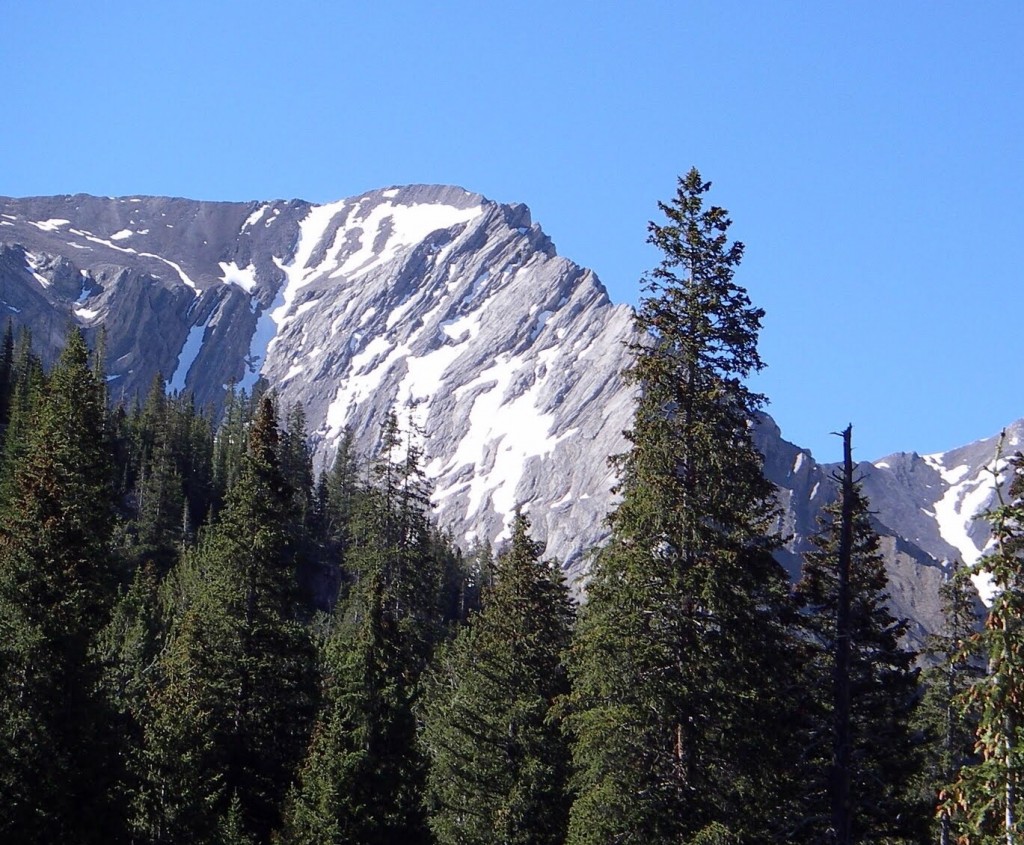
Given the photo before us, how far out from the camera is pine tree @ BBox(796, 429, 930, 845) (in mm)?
21438

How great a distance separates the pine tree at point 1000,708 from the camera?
16641 mm

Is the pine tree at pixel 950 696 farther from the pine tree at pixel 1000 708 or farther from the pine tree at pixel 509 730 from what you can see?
the pine tree at pixel 509 730

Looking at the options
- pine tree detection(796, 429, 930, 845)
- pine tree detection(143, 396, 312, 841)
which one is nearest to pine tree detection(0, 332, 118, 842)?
pine tree detection(143, 396, 312, 841)

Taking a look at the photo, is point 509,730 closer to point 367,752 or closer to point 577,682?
point 367,752

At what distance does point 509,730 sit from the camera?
98.1 ft

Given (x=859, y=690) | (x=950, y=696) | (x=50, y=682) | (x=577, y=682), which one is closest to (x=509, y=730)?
(x=577, y=682)

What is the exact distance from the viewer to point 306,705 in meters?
34.8

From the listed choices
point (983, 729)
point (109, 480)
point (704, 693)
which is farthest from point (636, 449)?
point (109, 480)

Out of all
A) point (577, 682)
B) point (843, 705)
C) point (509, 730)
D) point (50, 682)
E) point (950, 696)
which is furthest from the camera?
point (950, 696)

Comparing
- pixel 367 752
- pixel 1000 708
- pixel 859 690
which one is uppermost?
pixel 859 690

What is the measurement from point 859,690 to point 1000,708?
28.6 feet

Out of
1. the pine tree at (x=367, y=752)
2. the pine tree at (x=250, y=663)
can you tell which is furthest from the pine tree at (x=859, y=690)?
the pine tree at (x=250, y=663)

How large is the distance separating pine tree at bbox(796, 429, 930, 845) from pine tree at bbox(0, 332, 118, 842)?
1426cm

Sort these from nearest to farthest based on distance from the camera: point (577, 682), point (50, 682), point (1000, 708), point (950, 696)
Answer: point (1000, 708) < point (577, 682) < point (50, 682) < point (950, 696)
